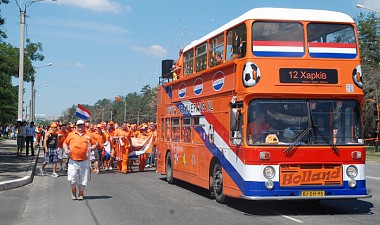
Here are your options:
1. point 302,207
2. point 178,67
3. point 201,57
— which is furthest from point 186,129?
point 302,207

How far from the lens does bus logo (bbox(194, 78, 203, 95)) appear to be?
13.6 m

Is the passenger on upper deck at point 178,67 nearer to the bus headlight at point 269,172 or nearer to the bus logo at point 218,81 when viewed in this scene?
the bus logo at point 218,81

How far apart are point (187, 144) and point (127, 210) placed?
13.1ft

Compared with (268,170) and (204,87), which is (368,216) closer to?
(268,170)

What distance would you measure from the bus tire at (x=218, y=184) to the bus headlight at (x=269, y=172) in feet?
5.90

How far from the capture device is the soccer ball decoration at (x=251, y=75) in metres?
10.4

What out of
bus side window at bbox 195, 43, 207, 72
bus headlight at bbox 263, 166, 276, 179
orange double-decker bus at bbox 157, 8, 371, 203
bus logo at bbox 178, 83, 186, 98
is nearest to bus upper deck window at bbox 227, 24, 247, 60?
orange double-decker bus at bbox 157, 8, 371, 203

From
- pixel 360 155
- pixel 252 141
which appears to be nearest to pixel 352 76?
pixel 360 155

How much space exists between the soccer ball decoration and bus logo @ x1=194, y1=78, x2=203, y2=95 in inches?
125

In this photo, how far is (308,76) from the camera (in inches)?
417

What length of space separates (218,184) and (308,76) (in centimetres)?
329

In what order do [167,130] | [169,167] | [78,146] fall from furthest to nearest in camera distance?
[167,130], [169,167], [78,146]

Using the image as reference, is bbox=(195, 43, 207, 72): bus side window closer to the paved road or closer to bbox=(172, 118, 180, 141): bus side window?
bbox=(172, 118, 180, 141): bus side window

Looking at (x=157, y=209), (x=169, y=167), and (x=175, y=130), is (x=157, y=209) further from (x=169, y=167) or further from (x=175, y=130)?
(x=169, y=167)
